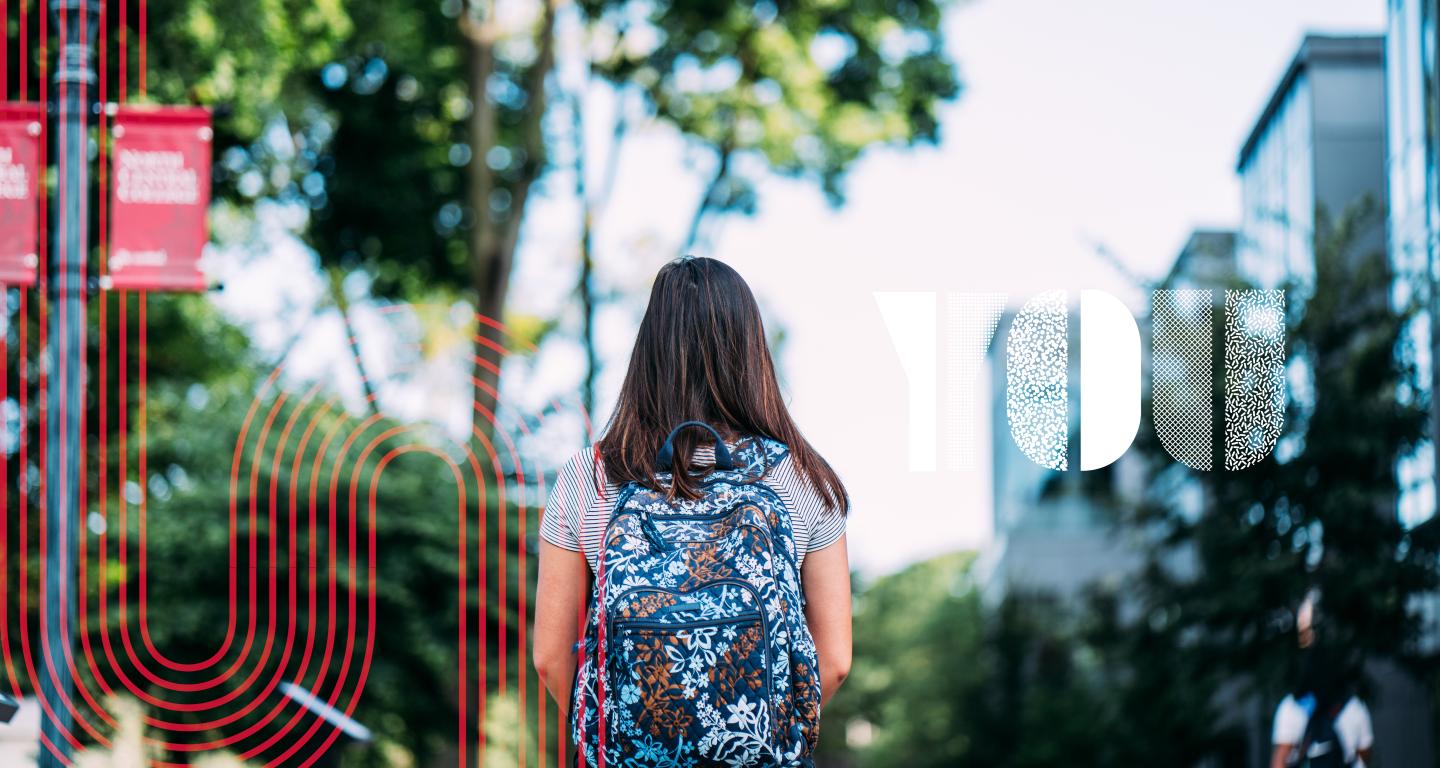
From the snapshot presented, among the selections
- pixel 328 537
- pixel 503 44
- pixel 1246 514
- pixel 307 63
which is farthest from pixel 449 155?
pixel 1246 514

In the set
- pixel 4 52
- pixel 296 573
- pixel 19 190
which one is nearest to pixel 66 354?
pixel 19 190

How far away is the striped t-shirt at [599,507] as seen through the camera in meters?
3.04

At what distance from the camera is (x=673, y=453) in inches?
117

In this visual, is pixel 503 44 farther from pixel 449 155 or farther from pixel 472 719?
pixel 472 719

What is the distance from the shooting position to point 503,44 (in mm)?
21672

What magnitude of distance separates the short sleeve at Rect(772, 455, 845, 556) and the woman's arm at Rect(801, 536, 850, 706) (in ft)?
0.07

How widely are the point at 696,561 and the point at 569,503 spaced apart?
329 mm

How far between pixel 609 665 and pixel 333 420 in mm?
13099

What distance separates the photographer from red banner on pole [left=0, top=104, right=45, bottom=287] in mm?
6527

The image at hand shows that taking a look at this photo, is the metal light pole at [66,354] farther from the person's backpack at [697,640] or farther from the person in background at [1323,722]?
the person in background at [1323,722]

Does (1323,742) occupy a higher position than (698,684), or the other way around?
(698,684)

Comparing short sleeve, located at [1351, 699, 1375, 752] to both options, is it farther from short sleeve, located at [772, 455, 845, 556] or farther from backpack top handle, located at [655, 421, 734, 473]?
backpack top handle, located at [655, 421, 734, 473]

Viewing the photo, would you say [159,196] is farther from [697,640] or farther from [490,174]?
[490,174]

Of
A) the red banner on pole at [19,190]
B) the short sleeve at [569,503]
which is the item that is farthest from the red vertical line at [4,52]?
the short sleeve at [569,503]
